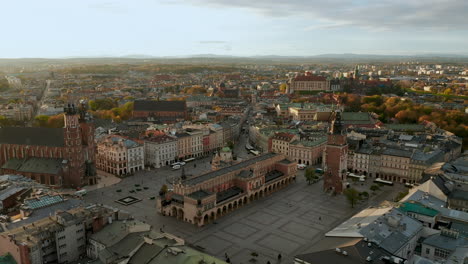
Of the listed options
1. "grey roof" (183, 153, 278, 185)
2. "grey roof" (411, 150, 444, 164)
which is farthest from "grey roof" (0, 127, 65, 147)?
"grey roof" (411, 150, 444, 164)

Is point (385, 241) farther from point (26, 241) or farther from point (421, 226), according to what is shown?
point (26, 241)

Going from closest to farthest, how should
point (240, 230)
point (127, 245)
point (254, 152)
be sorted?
point (127, 245) → point (240, 230) → point (254, 152)

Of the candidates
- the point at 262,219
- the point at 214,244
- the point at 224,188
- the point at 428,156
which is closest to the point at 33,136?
the point at 224,188

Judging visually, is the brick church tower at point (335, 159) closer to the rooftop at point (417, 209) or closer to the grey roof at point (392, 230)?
the rooftop at point (417, 209)

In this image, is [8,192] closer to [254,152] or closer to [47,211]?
[47,211]

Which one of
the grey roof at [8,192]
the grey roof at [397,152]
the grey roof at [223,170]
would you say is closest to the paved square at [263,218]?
the grey roof at [223,170]

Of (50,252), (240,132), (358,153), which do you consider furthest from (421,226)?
(240,132)

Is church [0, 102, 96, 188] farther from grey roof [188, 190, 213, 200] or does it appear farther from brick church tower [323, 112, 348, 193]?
brick church tower [323, 112, 348, 193]
